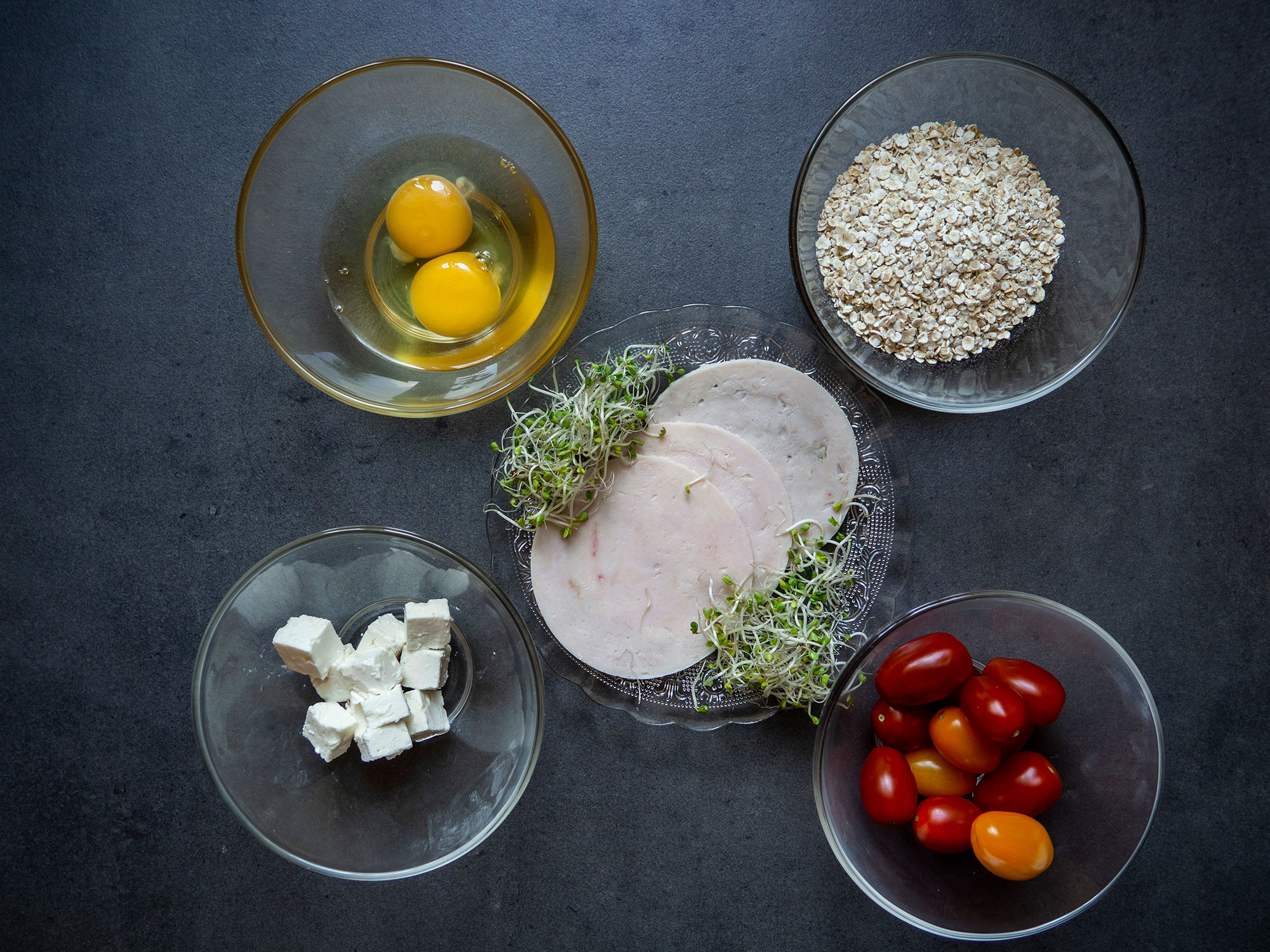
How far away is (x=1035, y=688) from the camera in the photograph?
134cm

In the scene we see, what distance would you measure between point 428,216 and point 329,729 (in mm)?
1064

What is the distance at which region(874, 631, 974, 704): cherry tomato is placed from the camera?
134 cm

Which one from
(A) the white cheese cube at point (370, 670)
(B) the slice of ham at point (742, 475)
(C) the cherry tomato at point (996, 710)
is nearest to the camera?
(C) the cherry tomato at point (996, 710)

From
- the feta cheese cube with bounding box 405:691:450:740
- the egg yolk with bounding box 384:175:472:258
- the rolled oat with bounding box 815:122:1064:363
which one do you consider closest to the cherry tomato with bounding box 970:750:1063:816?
the rolled oat with bounding box 815:122:1064:363

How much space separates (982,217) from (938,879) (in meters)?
1.40

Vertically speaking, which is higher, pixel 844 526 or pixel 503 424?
pixel 503 424

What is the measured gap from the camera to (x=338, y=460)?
1616 mm

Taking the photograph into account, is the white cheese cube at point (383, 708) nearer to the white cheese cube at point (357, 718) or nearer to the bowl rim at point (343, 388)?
the white cheese cube at point (357, 718)

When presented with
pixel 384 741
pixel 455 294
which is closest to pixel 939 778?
pixel 384 741

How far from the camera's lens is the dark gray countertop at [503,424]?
160cm

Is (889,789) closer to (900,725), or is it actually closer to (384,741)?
(900,725)

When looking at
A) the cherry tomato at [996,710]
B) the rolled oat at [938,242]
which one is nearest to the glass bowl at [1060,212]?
the rolled oat at [938,242]

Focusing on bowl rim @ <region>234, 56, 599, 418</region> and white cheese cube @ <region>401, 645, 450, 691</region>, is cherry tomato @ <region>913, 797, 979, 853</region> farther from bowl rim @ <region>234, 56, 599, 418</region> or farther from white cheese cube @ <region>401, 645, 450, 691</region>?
bowl rim @ <region>234, 56, 599, 418</region>

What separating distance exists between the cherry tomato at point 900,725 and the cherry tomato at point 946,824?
0.38 ft
